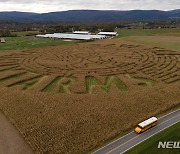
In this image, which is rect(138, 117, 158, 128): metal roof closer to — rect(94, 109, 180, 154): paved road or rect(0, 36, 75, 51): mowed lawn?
rect(94, 109, 180, 154): paved road

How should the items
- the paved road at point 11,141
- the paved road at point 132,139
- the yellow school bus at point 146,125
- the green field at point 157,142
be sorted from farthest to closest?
the yellow school bus at point 146,125, the paved road at point 11,141, the paved road at point 132,139, the green field at point 157,142

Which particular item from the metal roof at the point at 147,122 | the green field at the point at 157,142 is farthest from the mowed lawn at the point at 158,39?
the green field at the point at 157,142

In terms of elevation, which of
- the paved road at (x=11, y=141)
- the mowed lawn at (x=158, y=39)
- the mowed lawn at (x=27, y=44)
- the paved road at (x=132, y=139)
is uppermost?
the mowed lawn at (x=158, y=39)

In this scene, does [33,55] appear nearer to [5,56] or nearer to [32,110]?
[5,56]

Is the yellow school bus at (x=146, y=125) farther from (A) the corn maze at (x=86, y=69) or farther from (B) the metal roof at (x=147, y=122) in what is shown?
(A) the corn maze at (x=86, y=69)

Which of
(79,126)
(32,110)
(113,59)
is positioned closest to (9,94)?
(32,110)

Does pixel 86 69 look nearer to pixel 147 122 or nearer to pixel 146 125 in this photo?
pixel 147 122

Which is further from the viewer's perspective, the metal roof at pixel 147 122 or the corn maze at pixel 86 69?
the corn maze at pixel 86 69

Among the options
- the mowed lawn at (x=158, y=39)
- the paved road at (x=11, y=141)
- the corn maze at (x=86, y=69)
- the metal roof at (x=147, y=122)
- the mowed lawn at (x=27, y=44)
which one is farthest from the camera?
the mowed lawn at (x=27, y=44)
